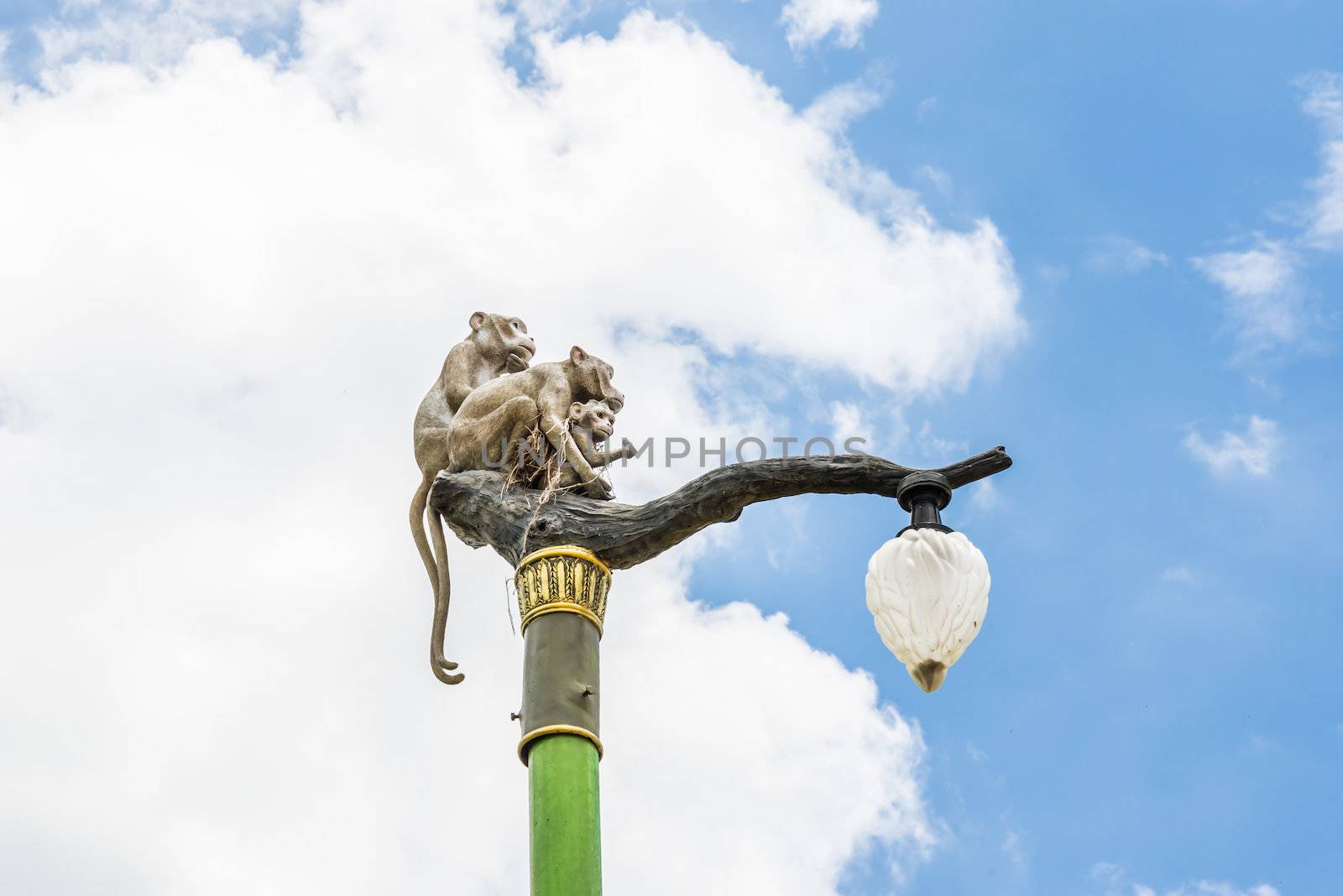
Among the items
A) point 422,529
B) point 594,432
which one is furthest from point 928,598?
point 422,529

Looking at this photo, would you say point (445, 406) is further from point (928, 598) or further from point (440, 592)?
point (928, 598)

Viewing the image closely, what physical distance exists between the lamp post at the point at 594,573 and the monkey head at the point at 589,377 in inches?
22.9

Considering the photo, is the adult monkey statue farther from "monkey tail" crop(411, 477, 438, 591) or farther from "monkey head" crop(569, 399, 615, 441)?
"monkey head" crop(569, 399, 615, 441)

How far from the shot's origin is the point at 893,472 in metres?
5.63

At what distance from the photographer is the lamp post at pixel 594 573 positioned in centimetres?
487

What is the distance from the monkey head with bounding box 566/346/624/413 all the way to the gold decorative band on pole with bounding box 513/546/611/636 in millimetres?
970

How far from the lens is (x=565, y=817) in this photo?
521cm

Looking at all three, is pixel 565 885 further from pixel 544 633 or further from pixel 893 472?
pixel 893 472

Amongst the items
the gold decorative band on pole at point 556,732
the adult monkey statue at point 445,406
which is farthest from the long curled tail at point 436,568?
the gold decorative band on pole at point 556,732

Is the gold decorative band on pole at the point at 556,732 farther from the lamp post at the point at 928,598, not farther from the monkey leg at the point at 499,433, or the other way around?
the monkey leg at the point at 499,433

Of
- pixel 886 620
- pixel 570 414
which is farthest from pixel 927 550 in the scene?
pixel 570 414

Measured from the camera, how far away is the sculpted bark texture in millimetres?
5773

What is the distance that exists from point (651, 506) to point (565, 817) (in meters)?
1.34

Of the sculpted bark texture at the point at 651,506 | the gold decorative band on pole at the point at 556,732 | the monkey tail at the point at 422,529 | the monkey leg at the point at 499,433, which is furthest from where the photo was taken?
the monkey tail at the point at 422,529
